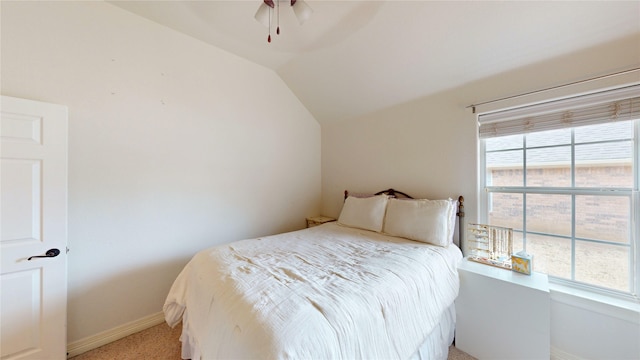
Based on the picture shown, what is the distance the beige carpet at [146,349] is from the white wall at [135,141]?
160 millimetres

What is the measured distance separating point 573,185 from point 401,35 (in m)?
1.83

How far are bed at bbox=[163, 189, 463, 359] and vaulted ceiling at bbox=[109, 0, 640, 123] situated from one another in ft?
4.27

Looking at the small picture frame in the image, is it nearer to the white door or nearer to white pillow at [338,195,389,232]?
white pillow at [338,195,389,232]

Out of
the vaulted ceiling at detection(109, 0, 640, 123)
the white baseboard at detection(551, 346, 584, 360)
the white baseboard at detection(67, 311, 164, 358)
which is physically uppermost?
the vaulted ceiling at detection(109, 0, 640, 123)

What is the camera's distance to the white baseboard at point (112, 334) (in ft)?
5.73

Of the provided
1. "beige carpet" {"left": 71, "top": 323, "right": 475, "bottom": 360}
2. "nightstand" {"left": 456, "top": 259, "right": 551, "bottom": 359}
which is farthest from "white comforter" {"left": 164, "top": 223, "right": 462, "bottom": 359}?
"beige carpet" {"left": 71, "top": 323, "right": 475, "bottom": 360}

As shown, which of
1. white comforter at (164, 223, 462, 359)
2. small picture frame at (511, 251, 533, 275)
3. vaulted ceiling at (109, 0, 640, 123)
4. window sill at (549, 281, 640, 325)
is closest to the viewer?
white comforter at (164, 223, 462, 359)

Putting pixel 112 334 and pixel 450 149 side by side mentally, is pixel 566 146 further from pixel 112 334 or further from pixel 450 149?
pixel 112 334

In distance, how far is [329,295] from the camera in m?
1.10

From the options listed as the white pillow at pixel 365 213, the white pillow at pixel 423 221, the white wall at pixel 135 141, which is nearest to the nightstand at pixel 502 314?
the white pillow at pixel 423 221

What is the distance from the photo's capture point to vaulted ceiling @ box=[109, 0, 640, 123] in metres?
1.53

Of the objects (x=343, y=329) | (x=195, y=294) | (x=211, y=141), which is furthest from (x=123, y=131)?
(x=343, y=329)

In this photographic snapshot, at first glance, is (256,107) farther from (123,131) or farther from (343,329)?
(343,329)

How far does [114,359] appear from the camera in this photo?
169 centimetres
